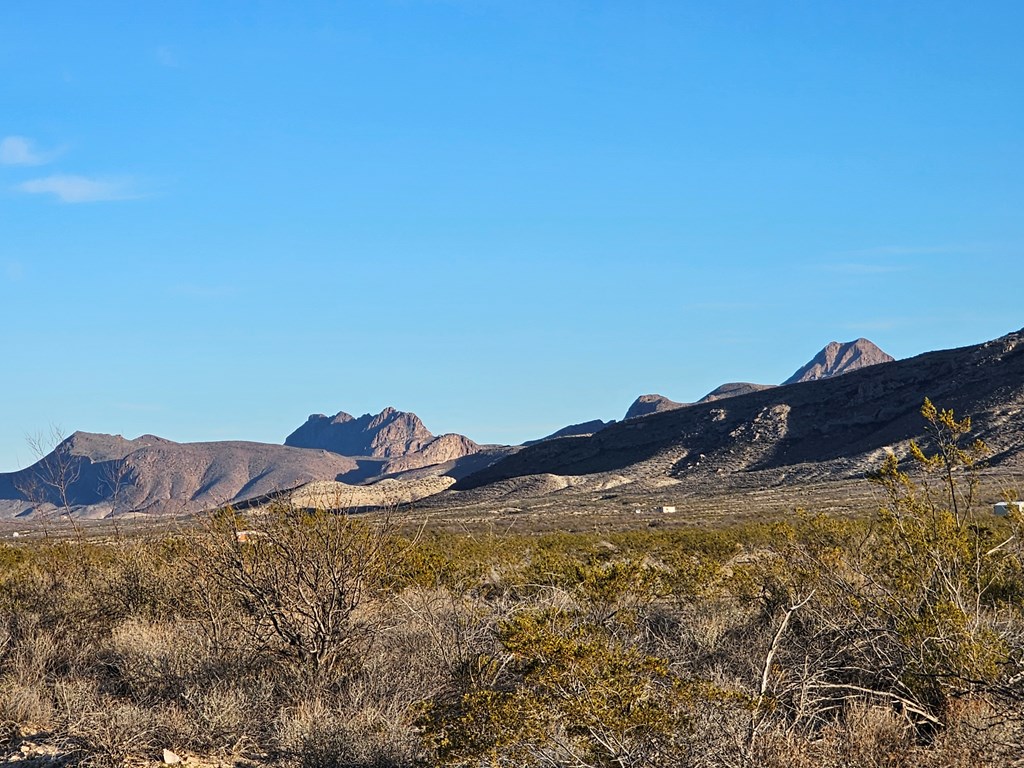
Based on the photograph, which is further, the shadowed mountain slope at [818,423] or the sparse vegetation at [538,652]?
the shadowed mountain slope at [818,423]

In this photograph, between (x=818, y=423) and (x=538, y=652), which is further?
(x=818, y=423)

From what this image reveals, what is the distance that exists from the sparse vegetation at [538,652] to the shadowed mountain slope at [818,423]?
63.4m

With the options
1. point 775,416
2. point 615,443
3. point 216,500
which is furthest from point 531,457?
point 216,500

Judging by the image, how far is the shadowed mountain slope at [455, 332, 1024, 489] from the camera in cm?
7631

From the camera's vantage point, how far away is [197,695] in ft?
31.0

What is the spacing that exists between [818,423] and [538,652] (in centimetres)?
9189

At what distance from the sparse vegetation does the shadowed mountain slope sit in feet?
208

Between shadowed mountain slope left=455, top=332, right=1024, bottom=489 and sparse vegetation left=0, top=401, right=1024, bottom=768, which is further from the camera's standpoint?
shadowed mountain slope left=455, top=332, right=1024, bottom=489

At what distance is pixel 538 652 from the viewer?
19.7 ft

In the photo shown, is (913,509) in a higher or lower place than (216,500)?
lower

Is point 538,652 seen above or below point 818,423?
below

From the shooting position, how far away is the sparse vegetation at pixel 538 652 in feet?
19.8

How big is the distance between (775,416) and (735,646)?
289ft

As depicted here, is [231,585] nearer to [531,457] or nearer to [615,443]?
[615,443]
